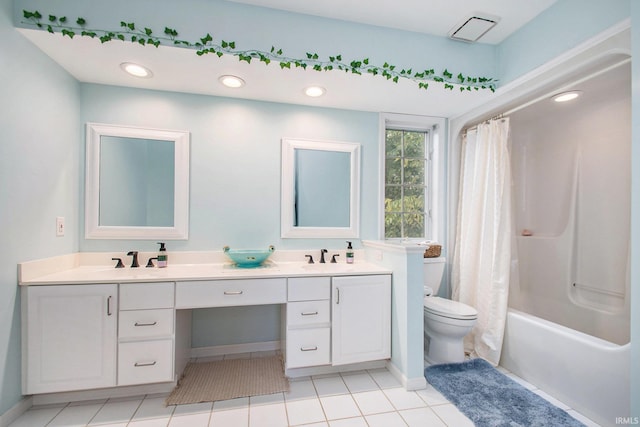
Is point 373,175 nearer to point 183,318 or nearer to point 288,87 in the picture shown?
point 288,87

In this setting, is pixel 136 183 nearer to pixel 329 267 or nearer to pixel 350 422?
pixel 329 267

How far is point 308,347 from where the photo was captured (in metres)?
1.91

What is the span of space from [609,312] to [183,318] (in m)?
3.31

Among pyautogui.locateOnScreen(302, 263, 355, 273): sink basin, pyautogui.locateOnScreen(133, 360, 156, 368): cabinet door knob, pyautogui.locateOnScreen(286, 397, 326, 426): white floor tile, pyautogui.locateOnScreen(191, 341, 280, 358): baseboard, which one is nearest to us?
pyautogui.locateOnScreen(286, 397, 326, 426): white floor tile

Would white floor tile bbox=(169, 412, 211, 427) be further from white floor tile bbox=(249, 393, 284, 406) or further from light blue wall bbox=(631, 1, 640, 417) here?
light blue wall bbox=(631, 1, 640, 417)

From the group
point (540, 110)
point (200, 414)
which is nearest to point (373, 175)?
point (540, 110)

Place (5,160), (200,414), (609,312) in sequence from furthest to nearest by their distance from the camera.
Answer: (609,312) < (200,414) < (5,160)

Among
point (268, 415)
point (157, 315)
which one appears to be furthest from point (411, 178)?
point (157, 315)

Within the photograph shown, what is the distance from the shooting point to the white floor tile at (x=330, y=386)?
1848mm

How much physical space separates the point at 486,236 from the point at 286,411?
197 cm

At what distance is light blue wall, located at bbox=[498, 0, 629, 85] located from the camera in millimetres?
1491

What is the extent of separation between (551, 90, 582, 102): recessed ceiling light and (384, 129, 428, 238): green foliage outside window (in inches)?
40.5

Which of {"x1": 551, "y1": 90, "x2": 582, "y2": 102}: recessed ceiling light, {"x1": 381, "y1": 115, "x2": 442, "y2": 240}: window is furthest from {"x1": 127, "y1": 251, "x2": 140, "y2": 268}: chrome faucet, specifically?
{"x1": 551, "y1": 90, "x2": 582, "y2": 102}: recessed ceiling light

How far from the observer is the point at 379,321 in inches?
79.5
